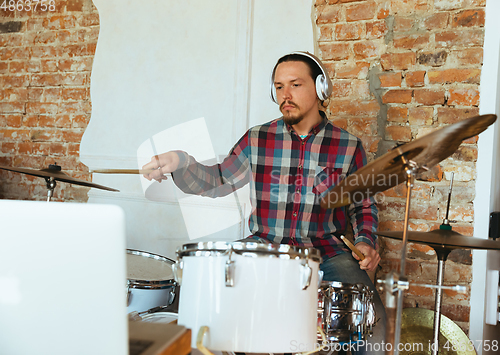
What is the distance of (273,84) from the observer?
2.21m

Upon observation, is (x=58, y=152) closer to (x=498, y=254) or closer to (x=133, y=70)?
(x=133, y=70)

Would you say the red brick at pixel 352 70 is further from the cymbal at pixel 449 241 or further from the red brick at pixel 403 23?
the cymbal at pixel 449 241

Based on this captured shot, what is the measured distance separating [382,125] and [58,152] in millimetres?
2034

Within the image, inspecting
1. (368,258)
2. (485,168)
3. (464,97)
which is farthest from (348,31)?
(368,258)

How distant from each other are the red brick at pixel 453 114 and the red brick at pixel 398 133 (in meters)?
0.15

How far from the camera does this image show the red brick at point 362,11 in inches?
89.3

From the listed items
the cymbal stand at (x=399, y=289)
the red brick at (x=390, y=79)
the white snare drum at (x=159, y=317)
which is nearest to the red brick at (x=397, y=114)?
the red brick at (x=390, y=79)

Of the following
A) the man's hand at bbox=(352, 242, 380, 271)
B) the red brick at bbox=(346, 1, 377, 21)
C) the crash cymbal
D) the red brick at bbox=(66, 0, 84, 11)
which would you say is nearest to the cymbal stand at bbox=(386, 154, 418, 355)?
the man's hand at bbox=(352, 242, 380, 271)

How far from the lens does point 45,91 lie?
306cm

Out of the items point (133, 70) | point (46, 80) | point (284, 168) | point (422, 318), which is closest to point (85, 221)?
point (284, 168)

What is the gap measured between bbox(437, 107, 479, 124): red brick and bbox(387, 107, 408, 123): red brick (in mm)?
149

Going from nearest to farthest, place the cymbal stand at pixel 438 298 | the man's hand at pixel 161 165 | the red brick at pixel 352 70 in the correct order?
the cymbal stand at pixel 438 298
the man's hand at pixel 161 165
the red brick at pixel 352 70

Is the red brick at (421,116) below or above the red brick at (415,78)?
below

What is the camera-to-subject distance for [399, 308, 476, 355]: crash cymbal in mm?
1950
